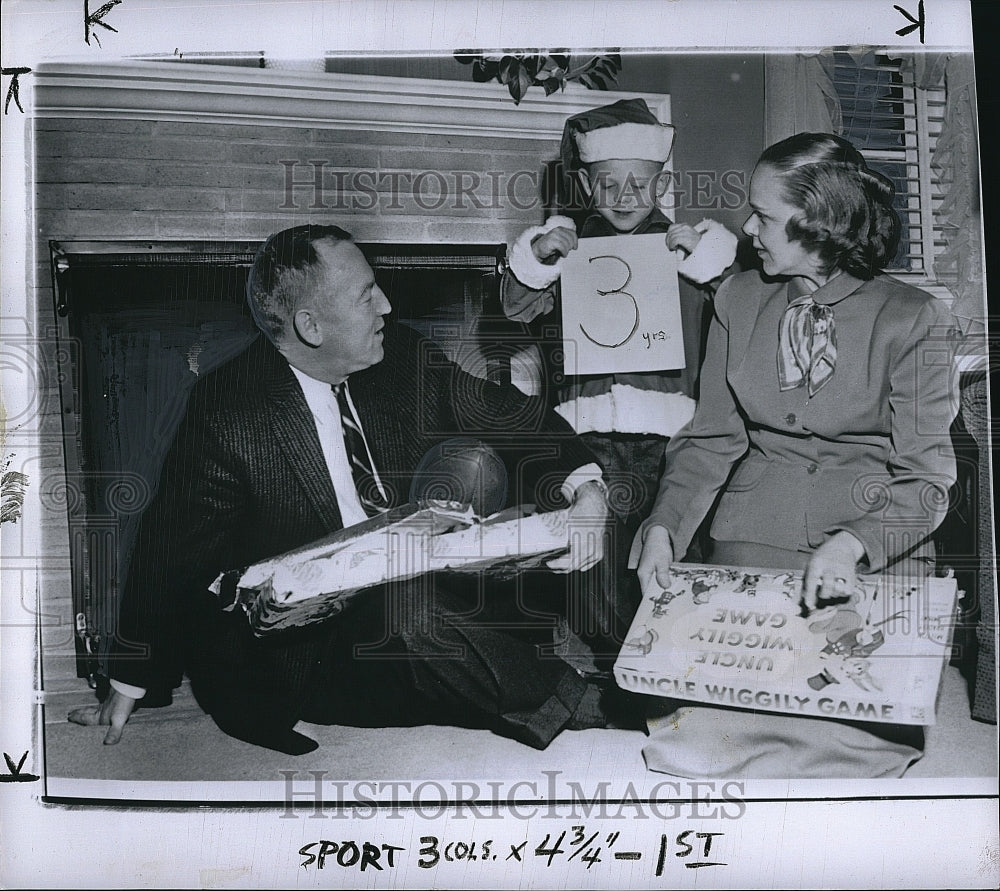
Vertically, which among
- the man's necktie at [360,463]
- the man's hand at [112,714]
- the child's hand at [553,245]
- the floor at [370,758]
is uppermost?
the child's hand at [553,245]

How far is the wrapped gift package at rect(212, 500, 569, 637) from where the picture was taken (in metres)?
2.24

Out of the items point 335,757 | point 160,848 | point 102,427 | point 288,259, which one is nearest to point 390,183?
point 288,259

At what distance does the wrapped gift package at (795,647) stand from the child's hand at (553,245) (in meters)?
0.92

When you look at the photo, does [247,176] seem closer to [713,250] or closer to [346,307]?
[346,307]

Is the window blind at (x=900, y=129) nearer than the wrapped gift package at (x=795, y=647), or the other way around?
the wrapped gift package at (x=795, y=647)

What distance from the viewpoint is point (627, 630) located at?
2.28m

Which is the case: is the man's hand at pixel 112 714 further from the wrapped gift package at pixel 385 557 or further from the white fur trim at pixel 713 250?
the white fur trim at pixel 713 250

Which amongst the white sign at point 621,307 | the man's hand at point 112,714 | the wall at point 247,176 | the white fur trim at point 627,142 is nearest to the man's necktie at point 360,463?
the wall at point 247,176

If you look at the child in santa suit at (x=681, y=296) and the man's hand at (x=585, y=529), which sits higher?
the child in santa suit at (x=681, y=296)

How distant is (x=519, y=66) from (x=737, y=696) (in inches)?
66.7

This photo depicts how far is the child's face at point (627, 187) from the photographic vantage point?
7.61ft

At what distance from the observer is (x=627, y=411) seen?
7.58 ft

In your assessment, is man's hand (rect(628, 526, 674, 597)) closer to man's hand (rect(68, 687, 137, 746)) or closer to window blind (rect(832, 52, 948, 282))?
window blind (rect(832, 52, 948, 282))

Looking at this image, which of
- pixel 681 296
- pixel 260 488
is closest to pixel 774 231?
pixel 681 296
